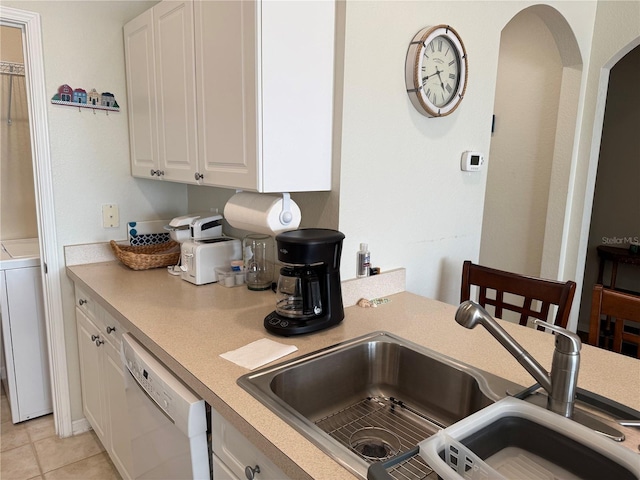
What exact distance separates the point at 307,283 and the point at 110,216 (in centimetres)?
143

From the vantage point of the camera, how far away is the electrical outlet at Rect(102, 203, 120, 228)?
90.6 inches

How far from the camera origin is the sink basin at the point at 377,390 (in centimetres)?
115

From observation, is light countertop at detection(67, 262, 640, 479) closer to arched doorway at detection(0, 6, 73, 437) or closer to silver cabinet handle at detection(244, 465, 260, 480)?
silver cabinet handle at detection(244, 465, 260, 480)

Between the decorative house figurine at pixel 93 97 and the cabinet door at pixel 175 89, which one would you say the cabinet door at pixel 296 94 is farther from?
the decorative house figurine at pixel 93 97

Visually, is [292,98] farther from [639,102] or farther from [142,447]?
[639,102]

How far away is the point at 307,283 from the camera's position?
1399 millimetres

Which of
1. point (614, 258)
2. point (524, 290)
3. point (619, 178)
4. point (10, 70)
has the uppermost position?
point (10, 70)

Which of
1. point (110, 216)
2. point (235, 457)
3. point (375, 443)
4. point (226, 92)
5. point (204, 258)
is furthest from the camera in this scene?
point (110, 216)

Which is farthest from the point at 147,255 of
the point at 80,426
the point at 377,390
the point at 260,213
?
the point at 377,390

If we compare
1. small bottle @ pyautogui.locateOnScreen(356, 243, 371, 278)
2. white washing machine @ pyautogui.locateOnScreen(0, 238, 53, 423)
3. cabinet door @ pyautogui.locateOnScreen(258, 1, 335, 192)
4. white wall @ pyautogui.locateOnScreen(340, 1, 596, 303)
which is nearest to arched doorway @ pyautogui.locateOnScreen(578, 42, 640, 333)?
white wall @ pyautogui.locateOnScreen(340, 1, 596, 303)

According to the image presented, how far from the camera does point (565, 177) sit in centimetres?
256

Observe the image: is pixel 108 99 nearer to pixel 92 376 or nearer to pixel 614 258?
pixel 92 376

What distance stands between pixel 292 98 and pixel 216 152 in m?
0.37

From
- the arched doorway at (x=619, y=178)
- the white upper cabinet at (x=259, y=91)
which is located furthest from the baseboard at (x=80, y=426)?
the arched doorway at (x=619, y=178)
